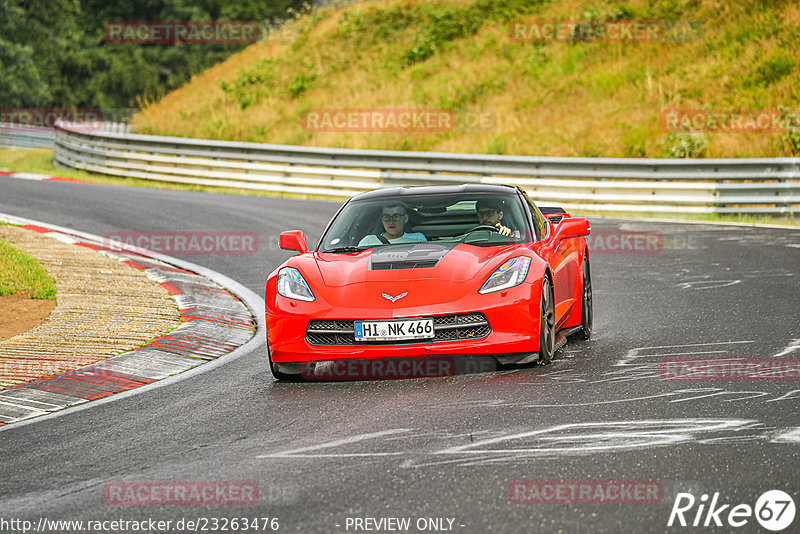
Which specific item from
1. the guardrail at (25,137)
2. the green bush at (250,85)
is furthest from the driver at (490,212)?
the guardrail at (25,137)

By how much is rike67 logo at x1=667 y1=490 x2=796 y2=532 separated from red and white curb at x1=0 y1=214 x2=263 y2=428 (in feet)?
13.9

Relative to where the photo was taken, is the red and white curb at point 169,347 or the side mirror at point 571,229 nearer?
the red and white curb at point 169,347

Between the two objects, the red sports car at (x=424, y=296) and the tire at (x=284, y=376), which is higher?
the red sports car at (x=424, y=296)

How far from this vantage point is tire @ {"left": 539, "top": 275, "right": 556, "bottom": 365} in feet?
24.1

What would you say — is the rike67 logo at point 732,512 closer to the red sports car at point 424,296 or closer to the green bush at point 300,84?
the red sports car at point 424,296

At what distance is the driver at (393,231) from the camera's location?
836 cm

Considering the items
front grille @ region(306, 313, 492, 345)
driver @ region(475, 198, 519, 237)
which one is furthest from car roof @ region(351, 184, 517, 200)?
front grille @ region(306, 313, 492, 345)

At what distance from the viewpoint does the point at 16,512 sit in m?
4.64

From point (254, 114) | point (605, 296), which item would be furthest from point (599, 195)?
point (254, 114)

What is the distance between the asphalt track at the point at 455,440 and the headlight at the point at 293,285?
0.63 metres

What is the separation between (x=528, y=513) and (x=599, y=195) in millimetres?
16931

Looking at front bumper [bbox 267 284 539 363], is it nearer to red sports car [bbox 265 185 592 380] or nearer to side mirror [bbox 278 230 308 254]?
red sports car [bbox 265 185 592 380]

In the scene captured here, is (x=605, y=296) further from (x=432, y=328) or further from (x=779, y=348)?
(x=432, y=328)

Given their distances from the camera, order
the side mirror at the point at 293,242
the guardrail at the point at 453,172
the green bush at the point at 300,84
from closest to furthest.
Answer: the side mirror at the point at 293,242 < the guardrail at the point at 453,172 < the green bush at the point at 300,84
